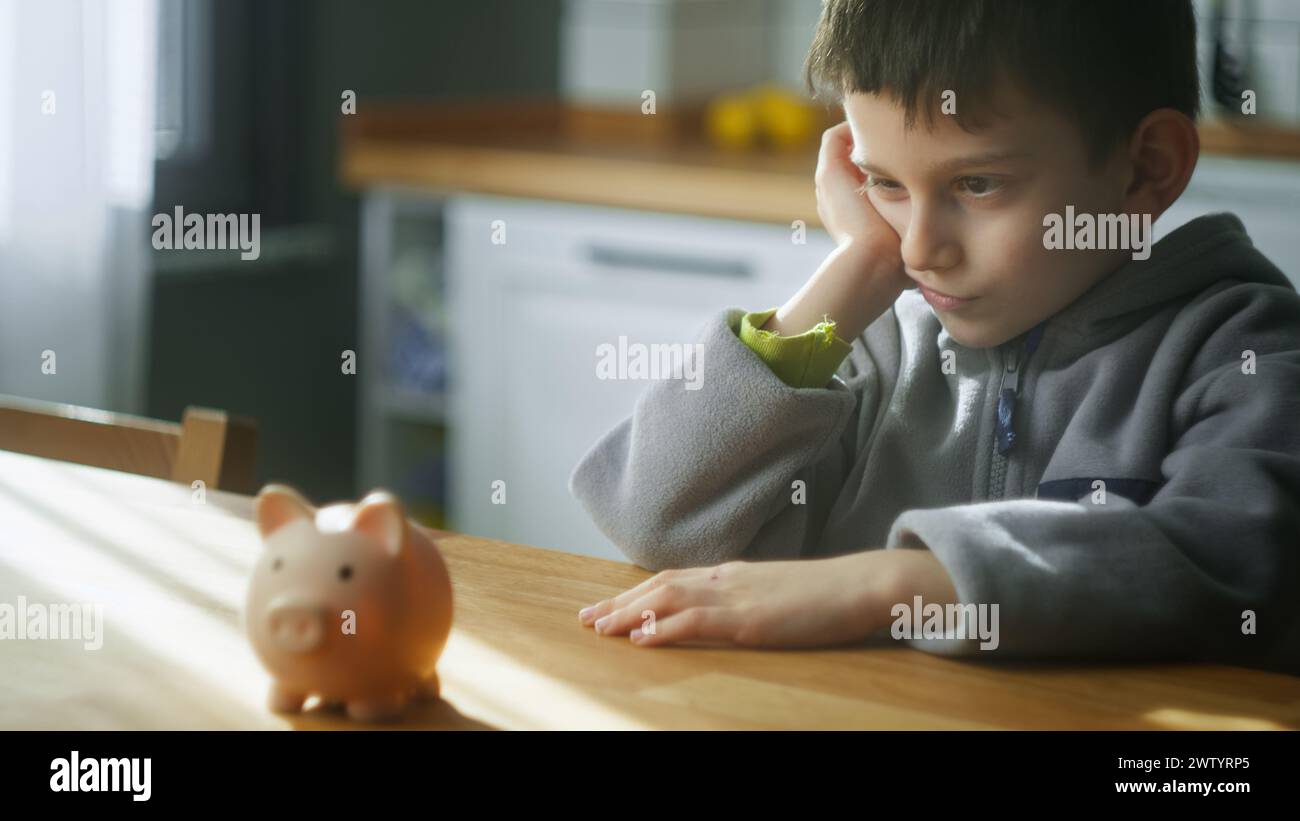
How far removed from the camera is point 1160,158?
3.39 ft

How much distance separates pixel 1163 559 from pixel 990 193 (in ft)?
0.87

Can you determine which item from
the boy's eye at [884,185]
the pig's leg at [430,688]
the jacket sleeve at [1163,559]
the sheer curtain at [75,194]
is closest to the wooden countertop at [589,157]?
the sheer curtain at [75,194]

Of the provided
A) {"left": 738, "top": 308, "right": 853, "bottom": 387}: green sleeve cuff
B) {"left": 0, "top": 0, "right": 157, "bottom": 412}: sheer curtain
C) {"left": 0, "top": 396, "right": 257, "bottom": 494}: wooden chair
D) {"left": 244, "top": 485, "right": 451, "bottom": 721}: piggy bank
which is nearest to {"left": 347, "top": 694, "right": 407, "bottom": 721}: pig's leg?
{"left": 244, "top": 485, "right": 451, "bottom": 721}: piggy bank

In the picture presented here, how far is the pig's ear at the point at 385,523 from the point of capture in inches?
26.7

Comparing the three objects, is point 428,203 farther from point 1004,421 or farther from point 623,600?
point 623,600

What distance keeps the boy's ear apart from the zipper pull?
12cm

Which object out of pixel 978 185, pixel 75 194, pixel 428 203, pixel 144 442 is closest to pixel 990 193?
pixel 978 185

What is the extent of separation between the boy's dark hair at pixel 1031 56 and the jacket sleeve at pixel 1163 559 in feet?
0.73

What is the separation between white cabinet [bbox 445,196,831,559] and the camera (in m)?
2.55

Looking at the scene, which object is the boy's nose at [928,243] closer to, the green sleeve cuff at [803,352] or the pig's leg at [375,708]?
the green sleeve cuff at [803,352]

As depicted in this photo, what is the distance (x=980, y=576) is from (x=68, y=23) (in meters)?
2.06

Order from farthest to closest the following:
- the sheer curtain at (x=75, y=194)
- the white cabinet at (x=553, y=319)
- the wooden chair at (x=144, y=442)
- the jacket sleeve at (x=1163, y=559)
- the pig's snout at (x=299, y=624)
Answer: the white cabinet at (x=553, y=319)
the sheer curtain at (x=75, y=194)
the wooden chair at (x=144, y=442)
the jacket sleeve at (x=1163, y=559)
the pig's snout at (x=299, y=624)

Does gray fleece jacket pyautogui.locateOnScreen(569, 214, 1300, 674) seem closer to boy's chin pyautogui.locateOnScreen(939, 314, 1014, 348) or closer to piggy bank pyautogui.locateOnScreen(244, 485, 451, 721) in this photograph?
boy's chin pyautogui.locateOnScreen(939, 314, 1014, 348)

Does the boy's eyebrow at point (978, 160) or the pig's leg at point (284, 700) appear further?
the boy's eyebrow at point (978, 160)
